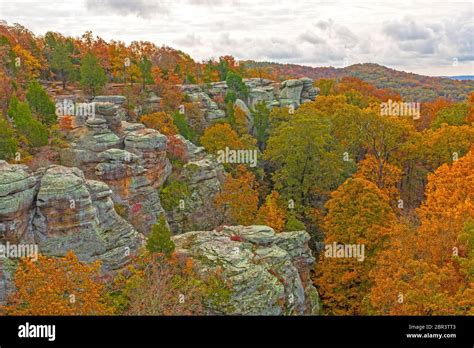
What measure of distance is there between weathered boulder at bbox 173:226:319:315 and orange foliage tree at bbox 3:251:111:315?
5.79m

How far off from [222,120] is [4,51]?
73.8 feet

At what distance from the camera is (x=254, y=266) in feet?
70.5

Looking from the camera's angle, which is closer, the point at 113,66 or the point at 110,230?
the point at 110,230

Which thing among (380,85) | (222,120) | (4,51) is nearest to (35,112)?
(4,51)

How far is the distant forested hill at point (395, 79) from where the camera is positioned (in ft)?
382

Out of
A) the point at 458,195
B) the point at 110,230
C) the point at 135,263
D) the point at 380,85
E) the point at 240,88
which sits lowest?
the point at 135,263

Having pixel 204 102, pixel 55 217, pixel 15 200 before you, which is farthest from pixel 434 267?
pixel 204 102

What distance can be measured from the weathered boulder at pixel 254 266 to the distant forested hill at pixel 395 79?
9151 cm

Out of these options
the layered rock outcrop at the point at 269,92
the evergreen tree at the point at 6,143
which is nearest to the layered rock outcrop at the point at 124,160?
the evergreen tree at the point at 6,143

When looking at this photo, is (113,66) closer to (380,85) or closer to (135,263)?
(135,263)

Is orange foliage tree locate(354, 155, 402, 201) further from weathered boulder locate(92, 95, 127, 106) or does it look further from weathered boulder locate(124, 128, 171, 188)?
weathered boulder locate(92, 95, 127, 106)

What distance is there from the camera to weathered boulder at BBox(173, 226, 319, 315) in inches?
788

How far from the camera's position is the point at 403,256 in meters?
20.7
